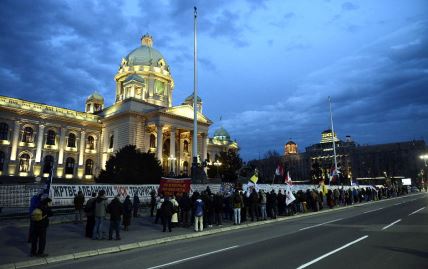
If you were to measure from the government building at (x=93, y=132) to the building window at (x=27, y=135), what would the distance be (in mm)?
45

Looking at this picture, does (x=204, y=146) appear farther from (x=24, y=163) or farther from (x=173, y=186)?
(x=173, y=186)

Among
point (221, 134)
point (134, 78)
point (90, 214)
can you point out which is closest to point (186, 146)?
point (134, 78)

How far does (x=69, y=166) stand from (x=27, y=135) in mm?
8997

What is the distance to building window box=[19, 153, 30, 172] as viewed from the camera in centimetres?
5465

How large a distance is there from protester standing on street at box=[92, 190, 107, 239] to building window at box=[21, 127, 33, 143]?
49.5 meters

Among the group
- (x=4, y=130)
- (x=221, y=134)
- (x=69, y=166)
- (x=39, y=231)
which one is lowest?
(x=39, y=231)

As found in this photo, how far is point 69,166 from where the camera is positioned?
60.6 meters

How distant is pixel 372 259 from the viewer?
865 cm

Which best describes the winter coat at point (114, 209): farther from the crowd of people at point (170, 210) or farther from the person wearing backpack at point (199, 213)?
the person wearing backpack at point (199, 213)

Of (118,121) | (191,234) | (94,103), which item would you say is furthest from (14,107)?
(191,234)

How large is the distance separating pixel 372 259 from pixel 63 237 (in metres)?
12.6

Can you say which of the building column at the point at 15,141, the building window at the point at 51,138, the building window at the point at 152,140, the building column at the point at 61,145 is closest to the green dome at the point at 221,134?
the building window at the point at 152,140

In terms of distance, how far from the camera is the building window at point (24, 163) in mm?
54650

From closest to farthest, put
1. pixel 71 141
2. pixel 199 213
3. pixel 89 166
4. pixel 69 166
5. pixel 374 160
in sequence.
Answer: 1. pixel 199 213
2. pixel 69 166
3. pixel 71 141
4. pixel 89 166
5. pixel 374 160
